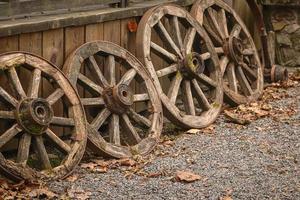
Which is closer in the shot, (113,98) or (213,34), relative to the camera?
(113,98)

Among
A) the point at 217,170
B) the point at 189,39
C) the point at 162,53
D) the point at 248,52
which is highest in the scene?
the point at 189,39

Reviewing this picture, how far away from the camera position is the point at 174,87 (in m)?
6.97

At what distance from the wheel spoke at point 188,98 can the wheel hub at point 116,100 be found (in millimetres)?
1018

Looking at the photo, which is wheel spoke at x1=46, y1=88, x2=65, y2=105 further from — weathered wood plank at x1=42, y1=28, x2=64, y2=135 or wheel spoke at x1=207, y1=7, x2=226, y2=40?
wheel spoke at x1=207, y1=7, x2=226, y2=40

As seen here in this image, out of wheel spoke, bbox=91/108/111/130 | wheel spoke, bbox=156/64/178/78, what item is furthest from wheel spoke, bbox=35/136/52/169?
wheel spoke, bbox=156/64/178/78

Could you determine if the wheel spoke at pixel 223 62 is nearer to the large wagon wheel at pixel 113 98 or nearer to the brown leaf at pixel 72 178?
the large wagon wheel at pixel 113 98

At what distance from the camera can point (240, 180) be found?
5.44 m

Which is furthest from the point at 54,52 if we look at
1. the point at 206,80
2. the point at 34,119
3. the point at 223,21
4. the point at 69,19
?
the point at 223,21

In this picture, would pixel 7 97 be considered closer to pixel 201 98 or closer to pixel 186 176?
pixel 186 176

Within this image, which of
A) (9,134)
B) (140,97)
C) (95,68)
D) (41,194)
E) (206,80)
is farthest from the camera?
(206,80)

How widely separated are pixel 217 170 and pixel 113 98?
3.64 feet

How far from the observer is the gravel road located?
5.14 metres

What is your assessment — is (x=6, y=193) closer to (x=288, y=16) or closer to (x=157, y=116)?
(x=157, y=116)

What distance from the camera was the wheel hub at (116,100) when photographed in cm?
611
